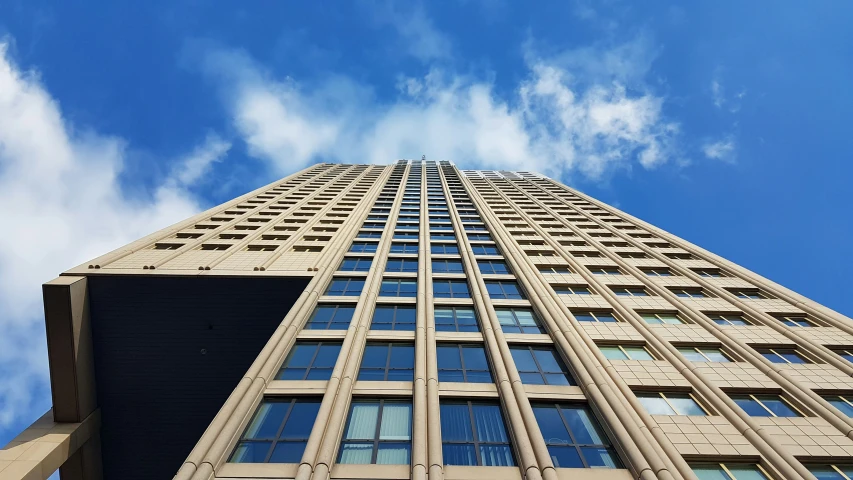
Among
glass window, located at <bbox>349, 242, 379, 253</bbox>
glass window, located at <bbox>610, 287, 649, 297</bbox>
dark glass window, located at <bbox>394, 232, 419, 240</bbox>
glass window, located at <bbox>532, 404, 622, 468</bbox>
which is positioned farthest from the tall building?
glass window, located at <bbox>349, 242, 379, 253</bbox>

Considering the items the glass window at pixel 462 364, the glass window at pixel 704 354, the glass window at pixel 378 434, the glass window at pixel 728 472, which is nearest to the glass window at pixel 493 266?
the glass window at pixel 462 364

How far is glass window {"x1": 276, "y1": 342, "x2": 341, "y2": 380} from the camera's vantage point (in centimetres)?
1462

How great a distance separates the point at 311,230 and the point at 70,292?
569 inches

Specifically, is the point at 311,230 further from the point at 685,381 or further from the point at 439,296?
the point at 685,381

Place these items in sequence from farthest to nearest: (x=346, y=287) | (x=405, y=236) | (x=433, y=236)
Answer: (x=433, y=236) → (x=405, y=236) → (x=346, y=287)

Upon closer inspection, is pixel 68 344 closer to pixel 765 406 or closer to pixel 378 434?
pixel 378 434

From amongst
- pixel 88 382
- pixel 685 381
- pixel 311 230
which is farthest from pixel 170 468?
pixel 685 381

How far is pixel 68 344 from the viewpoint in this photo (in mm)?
19438

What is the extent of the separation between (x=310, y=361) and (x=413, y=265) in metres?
10.8

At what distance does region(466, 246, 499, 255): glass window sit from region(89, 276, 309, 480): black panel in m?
11.7

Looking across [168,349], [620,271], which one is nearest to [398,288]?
[168,349]

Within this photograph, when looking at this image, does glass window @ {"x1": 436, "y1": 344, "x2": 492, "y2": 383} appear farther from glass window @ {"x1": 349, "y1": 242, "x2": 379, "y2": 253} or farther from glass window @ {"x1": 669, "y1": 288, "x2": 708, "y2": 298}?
glass window @ {"x1": 669, "y1": 288, "x2": 708, "y2": 298}

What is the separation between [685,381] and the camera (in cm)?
1525

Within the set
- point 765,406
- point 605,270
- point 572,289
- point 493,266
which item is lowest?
point 765,406
